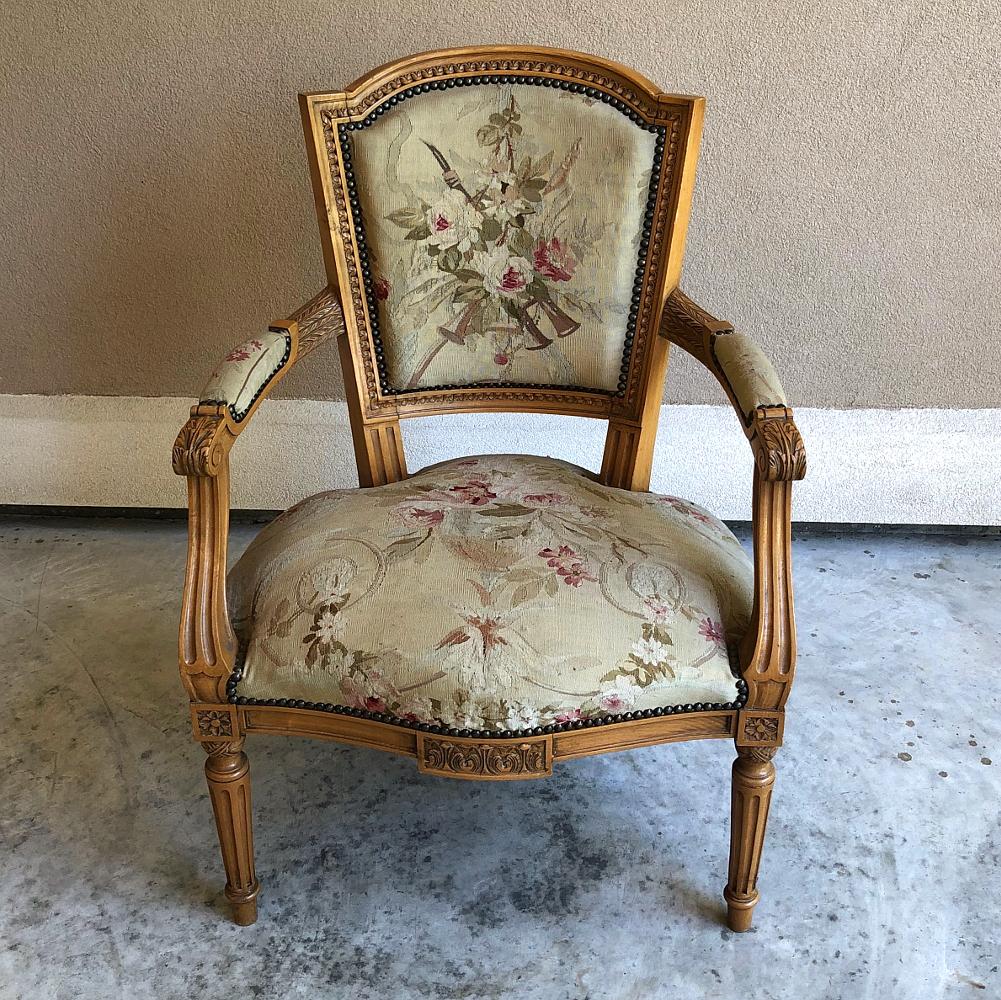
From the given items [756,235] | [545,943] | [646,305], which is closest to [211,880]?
[545,943]

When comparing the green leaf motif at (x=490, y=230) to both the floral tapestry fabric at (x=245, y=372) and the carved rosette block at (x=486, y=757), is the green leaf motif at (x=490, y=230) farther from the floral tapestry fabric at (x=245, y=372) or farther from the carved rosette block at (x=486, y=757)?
the carved rosette block at (x=486, y=757)

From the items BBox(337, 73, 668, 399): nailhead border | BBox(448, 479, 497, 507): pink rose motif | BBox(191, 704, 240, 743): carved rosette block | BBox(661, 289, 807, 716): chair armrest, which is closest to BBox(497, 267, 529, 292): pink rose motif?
BBox(337, 73, 668, 399): nailhead border

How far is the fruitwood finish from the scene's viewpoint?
1.17 m

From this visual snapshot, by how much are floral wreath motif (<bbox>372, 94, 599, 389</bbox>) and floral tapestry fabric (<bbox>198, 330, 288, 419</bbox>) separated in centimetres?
21

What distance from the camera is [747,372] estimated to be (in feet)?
4.15

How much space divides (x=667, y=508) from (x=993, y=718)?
0.75 m

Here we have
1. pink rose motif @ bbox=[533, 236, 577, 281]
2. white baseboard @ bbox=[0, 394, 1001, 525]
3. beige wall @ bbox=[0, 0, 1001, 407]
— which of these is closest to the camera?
pink rose motif @ bbox=[533, 236, 577, 281]

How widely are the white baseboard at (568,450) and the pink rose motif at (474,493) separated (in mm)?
696

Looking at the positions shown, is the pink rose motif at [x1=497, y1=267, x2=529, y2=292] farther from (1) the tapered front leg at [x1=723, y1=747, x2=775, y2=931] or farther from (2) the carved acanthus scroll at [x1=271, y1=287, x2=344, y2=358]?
(1) the tapered front leg at [x1=723, y1=747, x2=775, y2=931]

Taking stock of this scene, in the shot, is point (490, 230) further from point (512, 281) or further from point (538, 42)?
point (538, 42)

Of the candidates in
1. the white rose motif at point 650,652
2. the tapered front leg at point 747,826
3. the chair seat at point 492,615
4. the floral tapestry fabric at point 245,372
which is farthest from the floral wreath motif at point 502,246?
the tapered front leg at point 747,826

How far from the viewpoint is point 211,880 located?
142cm

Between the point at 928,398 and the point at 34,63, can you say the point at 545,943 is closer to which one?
the point at 928,398

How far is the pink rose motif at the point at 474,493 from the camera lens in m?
1.38
